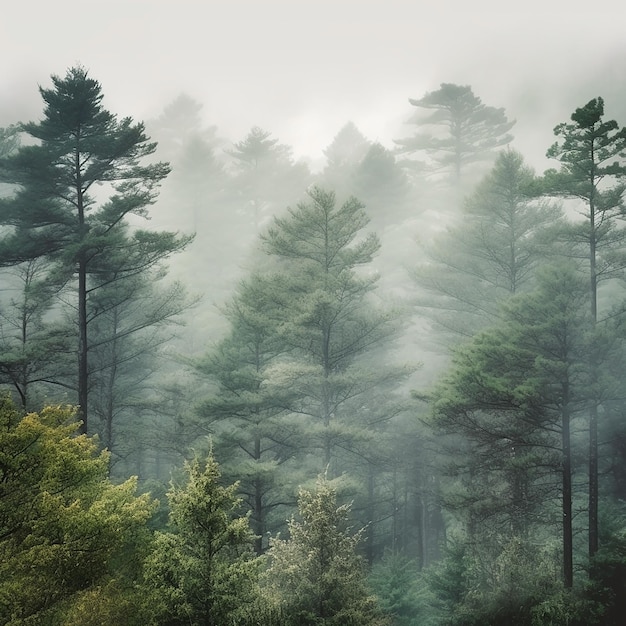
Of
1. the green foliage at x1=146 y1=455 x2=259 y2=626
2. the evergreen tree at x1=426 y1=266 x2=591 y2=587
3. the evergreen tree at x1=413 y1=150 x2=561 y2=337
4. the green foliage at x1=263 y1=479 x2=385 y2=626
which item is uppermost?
the evergreen tree at x1=413 y1=150 x2=561 y2=337

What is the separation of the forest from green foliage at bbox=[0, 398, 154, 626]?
0.04 metres

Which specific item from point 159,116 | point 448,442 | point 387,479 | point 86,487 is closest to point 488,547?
point 448,442

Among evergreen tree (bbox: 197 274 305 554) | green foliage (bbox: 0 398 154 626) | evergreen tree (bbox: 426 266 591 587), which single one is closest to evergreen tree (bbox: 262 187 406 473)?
evergreen tree (bbox: 197 274 305 554)

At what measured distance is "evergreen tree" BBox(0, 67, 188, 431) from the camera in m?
13.4

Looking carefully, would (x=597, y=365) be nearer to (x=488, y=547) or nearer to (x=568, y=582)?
(x=568, y=582)

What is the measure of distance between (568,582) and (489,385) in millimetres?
5798

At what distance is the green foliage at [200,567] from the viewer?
7719 mm

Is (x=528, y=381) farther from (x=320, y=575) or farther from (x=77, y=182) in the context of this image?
(x=77, y=182)

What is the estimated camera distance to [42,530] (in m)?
6.50

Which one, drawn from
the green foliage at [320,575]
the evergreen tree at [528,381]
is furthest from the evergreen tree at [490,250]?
the green foliage at [320,575]

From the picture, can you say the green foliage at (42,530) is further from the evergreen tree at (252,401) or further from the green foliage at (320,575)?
the evergreen tree at (252,401)

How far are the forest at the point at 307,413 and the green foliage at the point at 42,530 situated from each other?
0.11 ft

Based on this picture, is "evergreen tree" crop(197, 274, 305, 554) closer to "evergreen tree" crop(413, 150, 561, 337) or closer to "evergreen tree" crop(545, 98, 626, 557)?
"evergreen tree" crop(413, 150, 561, 337)

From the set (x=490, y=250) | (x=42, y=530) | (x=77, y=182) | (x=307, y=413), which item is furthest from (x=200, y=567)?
(x=490, y=250)
